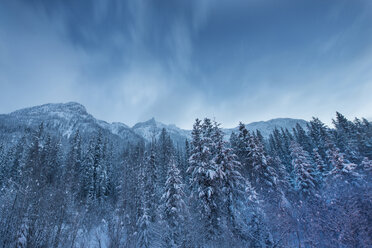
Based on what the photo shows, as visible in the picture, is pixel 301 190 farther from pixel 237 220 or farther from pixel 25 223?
pixel 25 223

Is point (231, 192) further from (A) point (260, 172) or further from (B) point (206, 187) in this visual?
(A) point (260, 172)

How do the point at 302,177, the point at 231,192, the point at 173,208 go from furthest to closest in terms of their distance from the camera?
the point at 302,177
the point at 173,208
the point at 231,192

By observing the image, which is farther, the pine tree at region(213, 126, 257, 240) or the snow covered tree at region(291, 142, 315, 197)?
the snow covered tree at region(291, 142, 315, 197)

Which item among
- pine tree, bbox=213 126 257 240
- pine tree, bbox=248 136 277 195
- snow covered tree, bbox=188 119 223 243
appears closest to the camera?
snow covered tree, bbox=188 119 223 243

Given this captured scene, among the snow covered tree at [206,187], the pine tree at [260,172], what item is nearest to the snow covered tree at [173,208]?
the snow covered tree at [206,187]

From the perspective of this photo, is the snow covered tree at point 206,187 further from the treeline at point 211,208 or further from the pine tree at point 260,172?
the pine tree at point 260,172

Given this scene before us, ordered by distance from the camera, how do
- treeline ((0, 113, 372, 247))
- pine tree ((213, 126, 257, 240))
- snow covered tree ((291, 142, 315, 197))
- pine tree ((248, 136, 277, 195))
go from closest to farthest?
treeline ((0, 113, 372, 247)) → pine tree ((213, 126, 257, 240)) → pine tree ((248, 136, 277, 195)) → snow covered tree ((291, 142, 315, 197))

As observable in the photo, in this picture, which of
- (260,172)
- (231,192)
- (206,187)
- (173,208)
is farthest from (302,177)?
(173,208)

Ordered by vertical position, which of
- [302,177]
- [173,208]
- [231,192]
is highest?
[302,177]

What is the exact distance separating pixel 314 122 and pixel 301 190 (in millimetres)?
30949

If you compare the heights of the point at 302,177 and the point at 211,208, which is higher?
the point at 302,177

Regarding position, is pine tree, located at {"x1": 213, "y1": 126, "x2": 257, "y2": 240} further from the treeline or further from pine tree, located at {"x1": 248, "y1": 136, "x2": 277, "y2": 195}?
pine tree, located at {"x1": 248, "y1": 136, "x2": 277, "y2": 195}

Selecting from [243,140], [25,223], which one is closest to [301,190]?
[243,140]

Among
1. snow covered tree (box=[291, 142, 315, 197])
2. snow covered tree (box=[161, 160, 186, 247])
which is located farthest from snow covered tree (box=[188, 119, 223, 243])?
snow covered tree (box=[291, 142, 315, 197])
